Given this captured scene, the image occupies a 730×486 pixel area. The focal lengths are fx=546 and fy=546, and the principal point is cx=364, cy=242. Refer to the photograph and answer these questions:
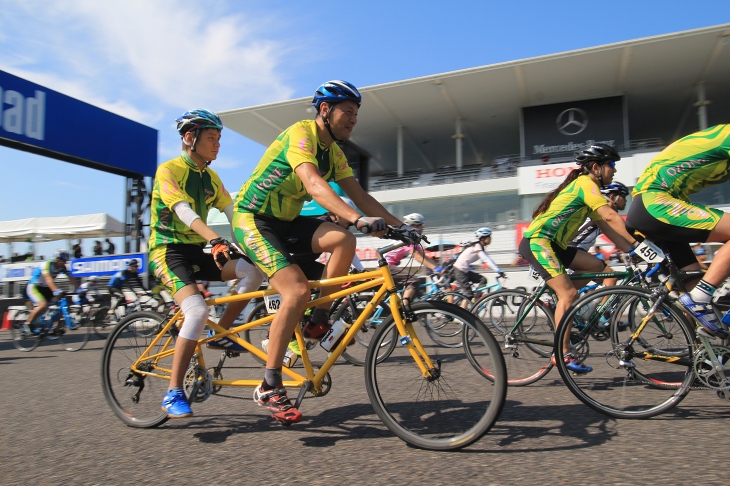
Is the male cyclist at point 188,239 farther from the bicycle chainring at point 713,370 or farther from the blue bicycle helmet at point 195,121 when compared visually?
the bicycle chainring at point 713,370

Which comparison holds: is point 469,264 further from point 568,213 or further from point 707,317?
point 707,317

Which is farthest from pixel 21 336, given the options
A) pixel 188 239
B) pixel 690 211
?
pixel 690 211

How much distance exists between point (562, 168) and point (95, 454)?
21530 millimetres

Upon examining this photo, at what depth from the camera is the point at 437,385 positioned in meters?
3.17

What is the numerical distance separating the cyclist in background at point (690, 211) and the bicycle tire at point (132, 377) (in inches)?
138

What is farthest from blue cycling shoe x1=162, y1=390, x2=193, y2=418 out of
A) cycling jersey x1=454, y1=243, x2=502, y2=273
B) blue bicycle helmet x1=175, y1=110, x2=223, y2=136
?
cycling jersey x1=454, y1=243, x2=502, y2=273

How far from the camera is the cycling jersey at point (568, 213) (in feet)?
14.7

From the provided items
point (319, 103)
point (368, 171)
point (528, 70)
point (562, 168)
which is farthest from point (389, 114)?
point (319, 103)

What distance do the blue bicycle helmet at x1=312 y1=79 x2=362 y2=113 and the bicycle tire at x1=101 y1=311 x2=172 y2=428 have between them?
197 centimetres

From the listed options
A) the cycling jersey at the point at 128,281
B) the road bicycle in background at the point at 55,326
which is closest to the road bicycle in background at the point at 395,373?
the road bicycle in background at the point at 55,326

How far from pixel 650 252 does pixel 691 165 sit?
637 mm

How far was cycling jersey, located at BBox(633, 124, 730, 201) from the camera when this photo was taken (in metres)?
3.60

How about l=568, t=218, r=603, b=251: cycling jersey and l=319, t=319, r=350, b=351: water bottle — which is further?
l=568, t=218, r=603, b=251: cycling jersey

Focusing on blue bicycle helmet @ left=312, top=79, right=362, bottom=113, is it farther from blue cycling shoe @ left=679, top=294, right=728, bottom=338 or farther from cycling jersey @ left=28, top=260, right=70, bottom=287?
cycling jersey @ left=28, top=260, right=70, bottom=287
